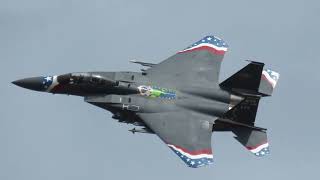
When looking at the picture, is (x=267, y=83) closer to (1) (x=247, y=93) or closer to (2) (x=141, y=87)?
(1) (x=247, y=93)

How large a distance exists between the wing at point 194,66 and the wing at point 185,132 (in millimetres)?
2705

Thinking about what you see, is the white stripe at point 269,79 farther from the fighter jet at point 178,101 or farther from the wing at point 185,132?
the wing at point 185,132

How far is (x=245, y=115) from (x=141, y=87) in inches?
306

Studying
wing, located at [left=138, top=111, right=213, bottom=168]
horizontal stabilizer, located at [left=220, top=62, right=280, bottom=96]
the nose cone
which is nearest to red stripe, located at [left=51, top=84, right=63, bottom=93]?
the nose cone

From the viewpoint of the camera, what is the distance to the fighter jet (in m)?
73.6

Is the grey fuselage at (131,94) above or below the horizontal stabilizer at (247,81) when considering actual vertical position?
below

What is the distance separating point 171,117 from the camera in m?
74.0

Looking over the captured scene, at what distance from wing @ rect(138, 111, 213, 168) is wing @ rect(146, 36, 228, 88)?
271 centimetres

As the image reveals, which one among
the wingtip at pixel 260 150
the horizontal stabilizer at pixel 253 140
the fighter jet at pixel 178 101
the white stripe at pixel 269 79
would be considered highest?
the white stripe at pixel 269 79

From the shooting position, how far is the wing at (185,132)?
72.1m

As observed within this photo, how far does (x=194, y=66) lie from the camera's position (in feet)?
252

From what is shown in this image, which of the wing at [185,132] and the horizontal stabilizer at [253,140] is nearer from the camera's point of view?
the wing at [185,132]

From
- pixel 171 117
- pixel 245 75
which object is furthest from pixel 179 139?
pixel 245 75

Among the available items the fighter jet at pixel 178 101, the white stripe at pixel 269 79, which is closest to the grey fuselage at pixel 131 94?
the fighter jet at pixel 178 101
